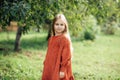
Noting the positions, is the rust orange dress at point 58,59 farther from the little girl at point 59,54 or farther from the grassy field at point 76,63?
the grassy field at point 76,63

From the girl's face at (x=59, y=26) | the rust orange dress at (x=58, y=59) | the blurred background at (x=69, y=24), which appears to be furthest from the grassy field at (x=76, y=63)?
the girl's face at (x=59, y=26)

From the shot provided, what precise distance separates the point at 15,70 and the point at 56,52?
391cm

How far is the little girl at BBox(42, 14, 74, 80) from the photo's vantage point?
5.09 m

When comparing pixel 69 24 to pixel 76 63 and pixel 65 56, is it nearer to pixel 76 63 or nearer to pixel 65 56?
pixel 76 63

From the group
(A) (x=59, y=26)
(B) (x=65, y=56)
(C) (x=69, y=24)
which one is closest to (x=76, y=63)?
(C) (x=69, y=24)

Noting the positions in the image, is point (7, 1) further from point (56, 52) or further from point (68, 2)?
point (56, 52)

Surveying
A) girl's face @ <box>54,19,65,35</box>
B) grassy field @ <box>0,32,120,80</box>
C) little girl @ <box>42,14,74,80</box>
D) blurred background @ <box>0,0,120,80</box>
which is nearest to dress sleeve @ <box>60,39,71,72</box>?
little girl @ <box>42,14,74,80</box>

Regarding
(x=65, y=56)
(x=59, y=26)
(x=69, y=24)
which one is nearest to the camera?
(x=65, y=56)

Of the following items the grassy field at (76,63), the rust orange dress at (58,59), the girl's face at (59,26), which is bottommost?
the grassy field at (76,63)

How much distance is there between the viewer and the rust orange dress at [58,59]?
5.08m

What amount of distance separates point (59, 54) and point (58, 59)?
0.31 ft

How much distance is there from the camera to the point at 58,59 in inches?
203

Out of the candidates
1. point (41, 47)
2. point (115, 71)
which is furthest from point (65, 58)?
point (41, 47)

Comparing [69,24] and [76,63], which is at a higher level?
[69,24]
